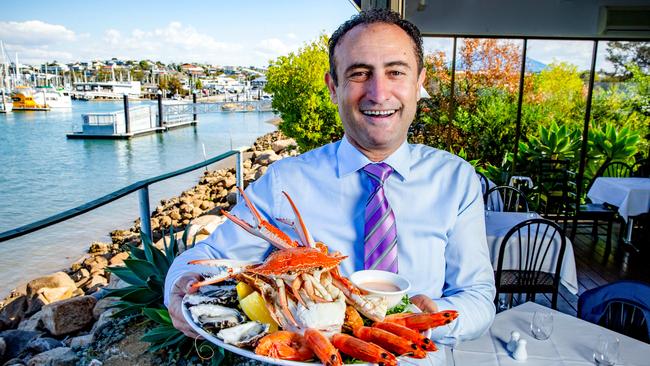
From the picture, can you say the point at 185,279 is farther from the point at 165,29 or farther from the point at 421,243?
the point at 165,29

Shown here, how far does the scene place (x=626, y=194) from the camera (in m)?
5.29

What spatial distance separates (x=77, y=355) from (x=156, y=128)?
36.7 m

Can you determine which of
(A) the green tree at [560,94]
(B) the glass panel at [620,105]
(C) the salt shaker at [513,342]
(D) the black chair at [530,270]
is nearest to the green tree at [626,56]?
(B) the glass panel at [620,105]

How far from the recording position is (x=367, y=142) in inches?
53.7

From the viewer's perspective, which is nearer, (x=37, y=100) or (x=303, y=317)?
(x=303, y=317)

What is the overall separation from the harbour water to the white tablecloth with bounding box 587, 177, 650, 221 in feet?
24.0

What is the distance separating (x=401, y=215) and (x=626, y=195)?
5105 mm

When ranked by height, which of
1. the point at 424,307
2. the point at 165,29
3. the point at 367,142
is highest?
the point at 165,29

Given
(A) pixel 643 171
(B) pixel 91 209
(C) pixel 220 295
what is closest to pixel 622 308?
(C) pixel 220 295

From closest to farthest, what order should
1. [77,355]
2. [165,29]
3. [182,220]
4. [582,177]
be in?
[77,355], [582,177], [182,220], [165,29]

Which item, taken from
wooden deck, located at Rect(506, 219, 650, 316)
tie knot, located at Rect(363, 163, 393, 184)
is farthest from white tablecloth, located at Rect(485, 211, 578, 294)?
tie knot, located at Rect(363, 163, 393, 184)

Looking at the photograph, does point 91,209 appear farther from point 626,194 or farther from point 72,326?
point 626,194

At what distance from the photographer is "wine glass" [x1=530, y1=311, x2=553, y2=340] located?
6.06 feet

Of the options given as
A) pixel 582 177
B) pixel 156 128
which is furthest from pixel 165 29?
pixel 582 177
